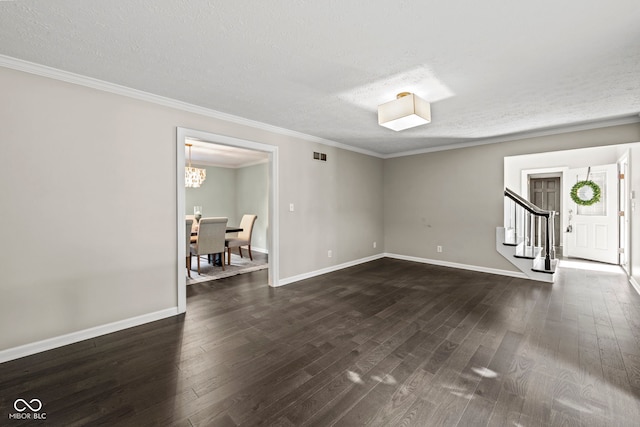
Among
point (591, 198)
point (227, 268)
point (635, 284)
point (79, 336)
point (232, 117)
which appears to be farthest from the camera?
point (591, 198)

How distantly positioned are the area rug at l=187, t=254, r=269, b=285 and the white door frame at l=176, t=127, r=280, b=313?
3.81 feet

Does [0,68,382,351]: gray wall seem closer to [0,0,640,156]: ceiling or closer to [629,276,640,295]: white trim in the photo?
[0,0,640,156]: ceiling

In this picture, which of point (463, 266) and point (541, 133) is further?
point (463, 266)

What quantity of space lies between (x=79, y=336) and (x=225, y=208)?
570 cm

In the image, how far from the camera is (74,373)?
1.97 metres

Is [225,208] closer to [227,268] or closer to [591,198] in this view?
[227,268]

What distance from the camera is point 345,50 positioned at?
2.00 metres

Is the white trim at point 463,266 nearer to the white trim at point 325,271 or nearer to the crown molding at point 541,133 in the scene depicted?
the white trim at point 325,271

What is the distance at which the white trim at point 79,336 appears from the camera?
2.16 metres

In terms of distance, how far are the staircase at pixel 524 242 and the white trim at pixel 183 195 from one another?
148 inches

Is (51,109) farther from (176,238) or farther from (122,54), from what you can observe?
(176,238)

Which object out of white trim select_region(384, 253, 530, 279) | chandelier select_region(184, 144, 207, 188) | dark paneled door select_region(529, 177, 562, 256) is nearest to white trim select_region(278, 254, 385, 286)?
white trim select_region(384, 253, 530, 279)

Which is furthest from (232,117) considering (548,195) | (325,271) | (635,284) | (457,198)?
(548,195)

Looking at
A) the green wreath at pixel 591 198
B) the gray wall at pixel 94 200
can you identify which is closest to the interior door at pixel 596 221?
the green wreath at pixel 591 198
